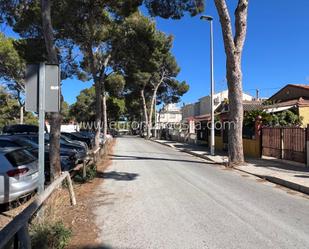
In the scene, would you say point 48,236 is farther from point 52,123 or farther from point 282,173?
point 282,173

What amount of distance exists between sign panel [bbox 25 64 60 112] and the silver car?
3230mm

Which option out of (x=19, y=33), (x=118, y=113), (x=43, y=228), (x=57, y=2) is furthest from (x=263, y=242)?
(x=118, y=113)

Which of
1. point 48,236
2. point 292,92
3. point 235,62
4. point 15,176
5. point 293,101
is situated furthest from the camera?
point 292,92

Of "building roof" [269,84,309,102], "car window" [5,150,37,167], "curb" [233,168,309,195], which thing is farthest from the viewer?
"building roof" [269,84,309,102]

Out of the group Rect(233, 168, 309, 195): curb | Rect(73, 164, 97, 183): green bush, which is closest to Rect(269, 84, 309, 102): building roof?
Rect(233, 168, 309, 195): curb

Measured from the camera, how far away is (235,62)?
62.1ft

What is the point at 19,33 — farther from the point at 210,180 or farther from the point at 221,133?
the point at 221,133

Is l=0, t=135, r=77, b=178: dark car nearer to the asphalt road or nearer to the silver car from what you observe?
the asphalt road

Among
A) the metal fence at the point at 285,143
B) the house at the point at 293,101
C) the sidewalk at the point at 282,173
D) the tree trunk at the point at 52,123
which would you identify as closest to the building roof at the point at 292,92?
the house at the point at 293,101

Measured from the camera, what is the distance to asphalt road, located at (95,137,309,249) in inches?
257

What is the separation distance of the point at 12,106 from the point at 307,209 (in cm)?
6595

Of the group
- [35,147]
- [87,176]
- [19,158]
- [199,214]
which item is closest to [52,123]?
[19,158]

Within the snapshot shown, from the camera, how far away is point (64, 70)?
99.8 ft

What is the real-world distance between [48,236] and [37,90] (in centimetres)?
234
